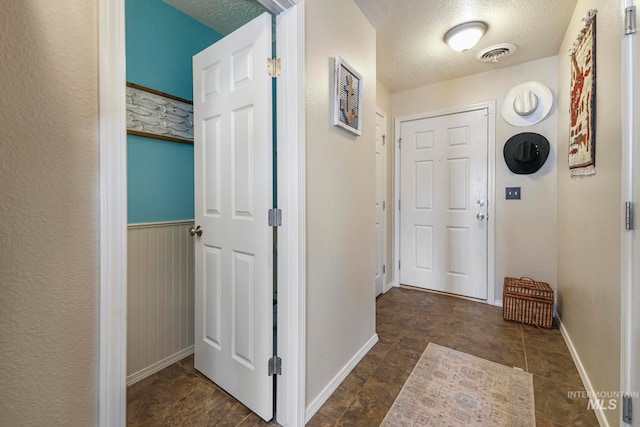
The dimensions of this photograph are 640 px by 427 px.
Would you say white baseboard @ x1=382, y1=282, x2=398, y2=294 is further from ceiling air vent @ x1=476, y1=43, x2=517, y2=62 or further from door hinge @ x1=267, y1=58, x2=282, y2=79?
door hinge @ x1=267, y1=58, x2=282, y2=79

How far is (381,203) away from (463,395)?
6.48 ft

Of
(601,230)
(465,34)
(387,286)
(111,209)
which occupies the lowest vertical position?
(387,286)

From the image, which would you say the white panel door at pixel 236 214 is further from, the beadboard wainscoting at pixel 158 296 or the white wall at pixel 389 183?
the white wall at pixel 389 183

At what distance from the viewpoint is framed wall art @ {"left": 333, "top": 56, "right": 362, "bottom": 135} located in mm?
1567

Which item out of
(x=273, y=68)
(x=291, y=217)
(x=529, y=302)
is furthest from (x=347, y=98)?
(x=529, y=302)

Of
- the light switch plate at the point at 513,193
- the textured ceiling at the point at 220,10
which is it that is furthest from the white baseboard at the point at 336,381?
the textured ceiling at the point at 220,10

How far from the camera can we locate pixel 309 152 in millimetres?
1384

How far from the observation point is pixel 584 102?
5.46 feet

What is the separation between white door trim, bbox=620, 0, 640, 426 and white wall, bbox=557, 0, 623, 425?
71mm

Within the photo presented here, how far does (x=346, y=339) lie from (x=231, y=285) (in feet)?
2.64

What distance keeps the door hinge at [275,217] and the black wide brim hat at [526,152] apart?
248cm

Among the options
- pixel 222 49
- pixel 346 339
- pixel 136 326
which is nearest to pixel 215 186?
pixel 222 49

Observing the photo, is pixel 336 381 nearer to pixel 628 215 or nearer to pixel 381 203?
pixel 628 215

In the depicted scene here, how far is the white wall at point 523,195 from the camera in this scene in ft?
8.46
